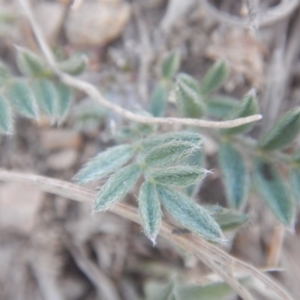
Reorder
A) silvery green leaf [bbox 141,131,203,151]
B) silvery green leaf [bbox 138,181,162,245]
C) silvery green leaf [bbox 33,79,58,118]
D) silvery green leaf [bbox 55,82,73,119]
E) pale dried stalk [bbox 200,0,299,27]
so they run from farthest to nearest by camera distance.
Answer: pale dried stalk [bbox 200,0,299,27], silvery green leaf [bbox 55,82,73,119], silvery green leaf [bbox 33,79,58,118], silvery green leaf [bbox 141,131,203,151], silvery green leaf [bbox 138,181,162,245]

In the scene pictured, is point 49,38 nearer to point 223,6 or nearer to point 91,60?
point 91,60

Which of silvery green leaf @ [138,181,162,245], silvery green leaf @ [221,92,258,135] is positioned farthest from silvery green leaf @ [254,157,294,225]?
silvery green leaf @ [138,181,162,245]

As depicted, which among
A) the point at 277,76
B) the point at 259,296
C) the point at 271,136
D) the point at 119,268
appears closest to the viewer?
the point at 271,136

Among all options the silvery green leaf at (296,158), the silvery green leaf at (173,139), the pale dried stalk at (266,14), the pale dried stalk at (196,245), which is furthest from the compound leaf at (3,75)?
the silvery green leaf at (296,158)

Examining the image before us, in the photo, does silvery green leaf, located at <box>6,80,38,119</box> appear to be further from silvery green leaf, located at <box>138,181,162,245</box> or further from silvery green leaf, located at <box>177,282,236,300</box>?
silvery green leaf, located at <box>177,282,236,300</box>

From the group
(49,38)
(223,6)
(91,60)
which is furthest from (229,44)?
(49,38)

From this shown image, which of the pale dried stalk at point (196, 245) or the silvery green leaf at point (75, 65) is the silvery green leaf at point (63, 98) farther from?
the pale dried stalk at point (196, 245)
